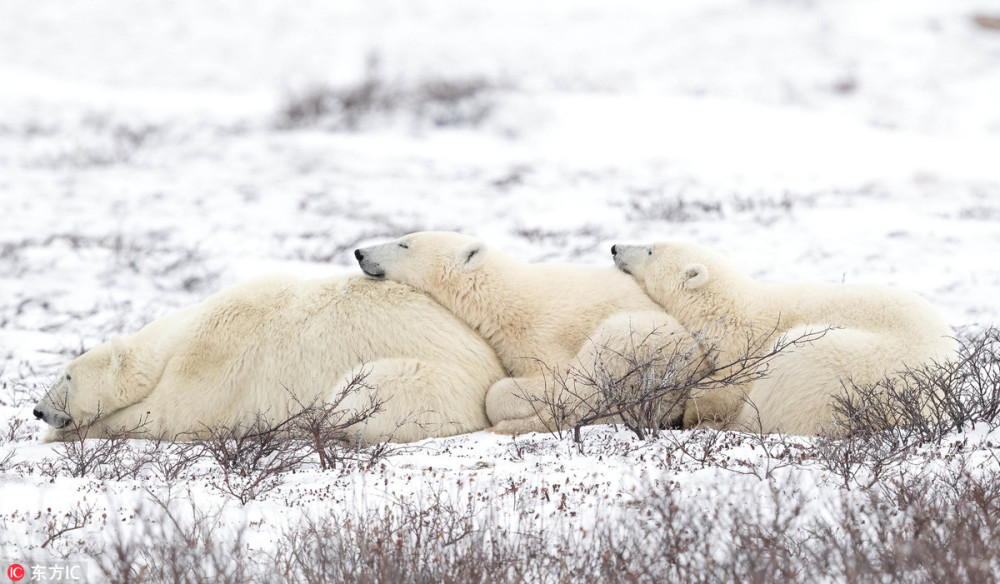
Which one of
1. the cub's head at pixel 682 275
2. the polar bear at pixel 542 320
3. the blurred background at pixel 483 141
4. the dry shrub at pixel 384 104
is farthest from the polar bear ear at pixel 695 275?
the dry shrub at pixel 384 104

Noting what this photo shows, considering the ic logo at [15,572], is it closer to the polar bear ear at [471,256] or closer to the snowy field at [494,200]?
the snowy field at [494,200]

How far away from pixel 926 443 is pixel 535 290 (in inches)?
82.0

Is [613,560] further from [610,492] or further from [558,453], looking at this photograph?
[558,453]

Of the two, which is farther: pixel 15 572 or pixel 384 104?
pixel 384 104

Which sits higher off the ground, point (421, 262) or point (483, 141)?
point (483, 141)

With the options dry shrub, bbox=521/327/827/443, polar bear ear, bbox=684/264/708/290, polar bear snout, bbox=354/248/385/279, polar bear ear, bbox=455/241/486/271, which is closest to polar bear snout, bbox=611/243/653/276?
polar bear ear, bbox=684/264/708/290

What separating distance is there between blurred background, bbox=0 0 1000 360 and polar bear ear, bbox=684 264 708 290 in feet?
7.74

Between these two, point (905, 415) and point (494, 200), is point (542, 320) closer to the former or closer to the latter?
point (905, 415)

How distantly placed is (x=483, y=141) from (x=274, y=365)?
36.2 feet

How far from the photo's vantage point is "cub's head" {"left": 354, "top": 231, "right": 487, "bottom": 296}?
16.2 feet

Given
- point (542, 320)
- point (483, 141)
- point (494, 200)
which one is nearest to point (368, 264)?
point (542, 320)

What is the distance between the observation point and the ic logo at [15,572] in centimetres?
262

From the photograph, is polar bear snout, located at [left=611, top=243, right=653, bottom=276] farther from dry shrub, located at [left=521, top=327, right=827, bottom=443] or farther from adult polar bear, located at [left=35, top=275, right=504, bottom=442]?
adult polar bear, located at [left=35, top=275, right=504, bottom=442]

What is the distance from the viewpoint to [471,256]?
16.3 feet
